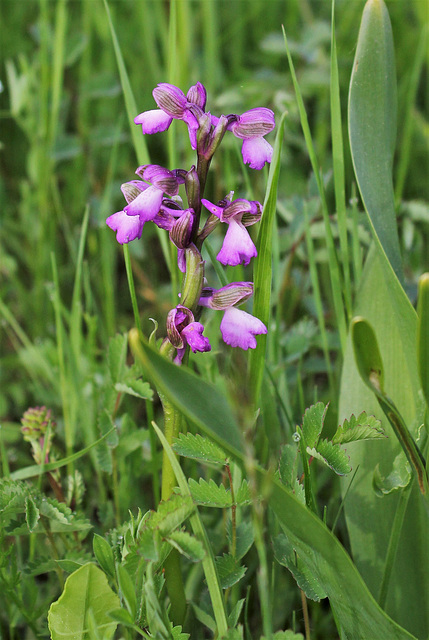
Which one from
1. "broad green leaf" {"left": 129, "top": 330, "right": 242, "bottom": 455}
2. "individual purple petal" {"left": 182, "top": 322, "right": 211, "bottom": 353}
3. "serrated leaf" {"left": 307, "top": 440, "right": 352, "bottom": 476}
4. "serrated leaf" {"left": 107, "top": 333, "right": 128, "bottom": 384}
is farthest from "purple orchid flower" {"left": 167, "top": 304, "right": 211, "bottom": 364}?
"serrated leaf" {"left": 107, "top": 333, "right": 128, "bottom": 384}

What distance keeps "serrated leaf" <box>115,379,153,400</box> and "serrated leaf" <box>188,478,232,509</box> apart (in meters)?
0.22

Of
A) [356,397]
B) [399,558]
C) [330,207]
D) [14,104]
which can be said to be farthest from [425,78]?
[399,558]

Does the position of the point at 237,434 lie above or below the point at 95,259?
above

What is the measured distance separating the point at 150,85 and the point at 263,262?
166 centimetres

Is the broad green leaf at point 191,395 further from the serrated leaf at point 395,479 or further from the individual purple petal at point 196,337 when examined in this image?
the serrated leaf at point 395,479

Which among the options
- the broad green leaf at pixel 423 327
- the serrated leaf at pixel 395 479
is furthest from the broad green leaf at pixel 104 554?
the broad green leaf at pixel 423 327

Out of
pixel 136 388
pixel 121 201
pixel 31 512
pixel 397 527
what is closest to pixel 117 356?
pixel 136 388

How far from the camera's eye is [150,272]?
209 cm

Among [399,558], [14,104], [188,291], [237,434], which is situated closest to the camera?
[237,434]

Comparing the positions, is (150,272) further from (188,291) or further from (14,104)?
(188,291)

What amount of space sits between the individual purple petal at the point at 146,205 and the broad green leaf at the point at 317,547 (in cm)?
23

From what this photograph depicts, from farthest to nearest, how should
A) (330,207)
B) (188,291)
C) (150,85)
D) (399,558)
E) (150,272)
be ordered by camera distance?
(150,85)
(150,272)
(330,207)
(399,558)
(188,291)

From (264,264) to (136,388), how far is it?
0.32m

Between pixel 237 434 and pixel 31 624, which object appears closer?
pixel 237 434
